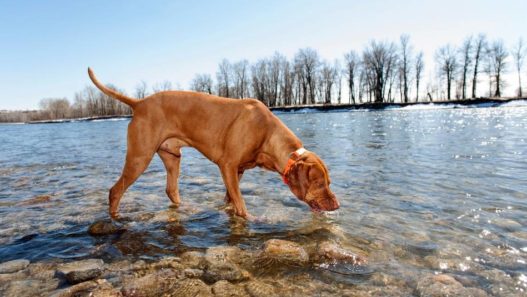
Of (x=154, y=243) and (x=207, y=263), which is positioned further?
(x=154, y=243)

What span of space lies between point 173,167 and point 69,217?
5.12 ft

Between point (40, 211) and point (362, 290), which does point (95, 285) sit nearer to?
point (362, 290)

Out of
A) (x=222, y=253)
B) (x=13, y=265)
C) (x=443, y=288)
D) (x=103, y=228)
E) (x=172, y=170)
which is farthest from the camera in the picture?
(x=172, y=170)

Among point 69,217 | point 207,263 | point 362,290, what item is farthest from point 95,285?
point 69,217

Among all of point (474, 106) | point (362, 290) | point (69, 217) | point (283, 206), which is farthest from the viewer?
point (474, 106)

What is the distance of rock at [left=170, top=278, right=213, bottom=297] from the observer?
2.79m

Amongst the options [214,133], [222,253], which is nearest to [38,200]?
Answer: [214,133]

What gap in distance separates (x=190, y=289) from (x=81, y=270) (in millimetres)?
1076

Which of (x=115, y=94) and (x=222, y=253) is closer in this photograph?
(x=222, y=253)

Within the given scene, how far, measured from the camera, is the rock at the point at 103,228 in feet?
14.1

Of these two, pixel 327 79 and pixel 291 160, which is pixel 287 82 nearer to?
pixel 327 79

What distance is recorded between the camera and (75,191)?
6.83m

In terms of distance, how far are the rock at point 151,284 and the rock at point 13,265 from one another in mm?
1149

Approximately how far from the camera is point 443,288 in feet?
9.07
